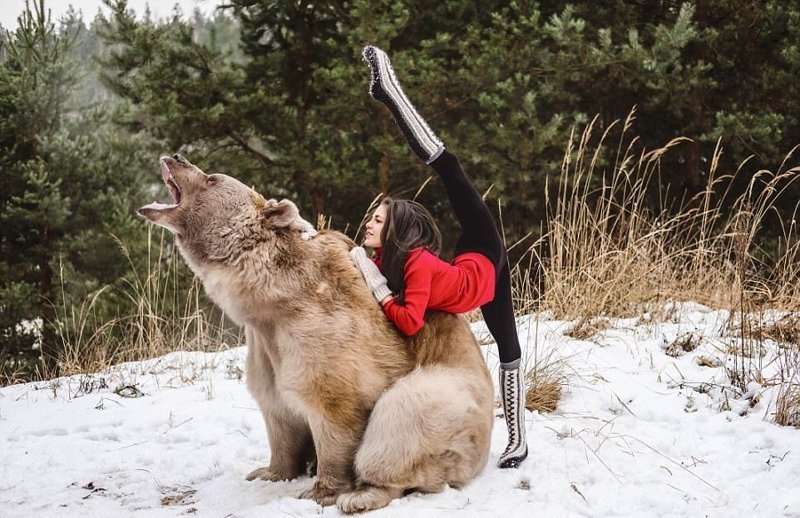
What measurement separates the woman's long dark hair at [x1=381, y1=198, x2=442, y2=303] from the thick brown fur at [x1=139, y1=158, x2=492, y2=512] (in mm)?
142

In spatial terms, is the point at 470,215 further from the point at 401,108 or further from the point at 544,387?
the point at 544,387

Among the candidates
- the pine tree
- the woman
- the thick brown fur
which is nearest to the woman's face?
the woman

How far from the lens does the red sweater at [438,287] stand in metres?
2.89

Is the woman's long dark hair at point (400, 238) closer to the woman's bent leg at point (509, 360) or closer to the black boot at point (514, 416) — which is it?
the woman's bent leg at point (509, 360)

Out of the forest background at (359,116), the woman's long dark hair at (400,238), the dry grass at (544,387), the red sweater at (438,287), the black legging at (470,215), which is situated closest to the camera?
the red sweater at (438,287)

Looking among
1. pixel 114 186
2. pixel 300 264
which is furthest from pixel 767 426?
pixel 114 186

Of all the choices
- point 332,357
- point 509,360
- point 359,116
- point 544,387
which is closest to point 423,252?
point 332,357

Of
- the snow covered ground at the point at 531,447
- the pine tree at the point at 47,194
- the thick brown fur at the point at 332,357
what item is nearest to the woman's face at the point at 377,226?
the thick brown fur at the point at 332,357

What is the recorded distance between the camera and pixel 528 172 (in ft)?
32.3

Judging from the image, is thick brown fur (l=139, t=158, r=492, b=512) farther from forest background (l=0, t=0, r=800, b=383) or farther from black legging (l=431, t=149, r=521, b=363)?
forest background (l=0, t=0, r=800, b=383)

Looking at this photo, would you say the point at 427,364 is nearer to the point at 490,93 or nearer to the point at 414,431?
the point at 414,431

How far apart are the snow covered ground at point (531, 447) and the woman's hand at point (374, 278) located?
86 centimetres

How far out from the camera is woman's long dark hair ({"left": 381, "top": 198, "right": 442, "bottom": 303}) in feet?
9.82

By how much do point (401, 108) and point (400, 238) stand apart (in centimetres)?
59
